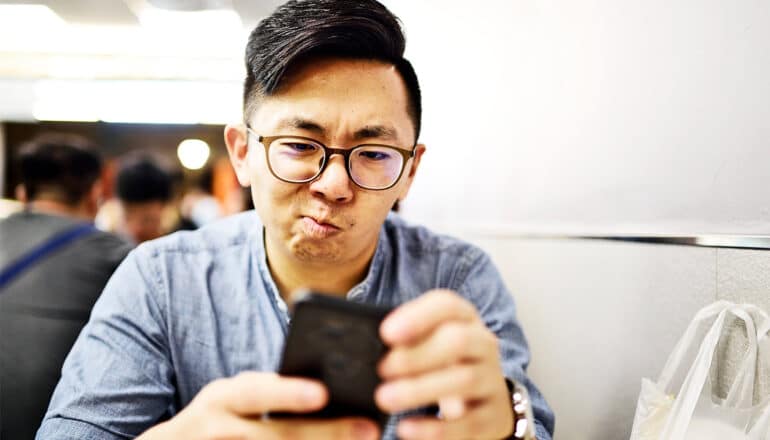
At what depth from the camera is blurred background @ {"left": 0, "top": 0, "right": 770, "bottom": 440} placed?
2.90 ft

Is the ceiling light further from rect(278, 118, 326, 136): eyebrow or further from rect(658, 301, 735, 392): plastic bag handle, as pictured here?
rect(658, 301, 735, 392): plastic bag handle

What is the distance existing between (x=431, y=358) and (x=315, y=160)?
1.85ft

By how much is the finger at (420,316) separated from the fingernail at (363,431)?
4.1 inches

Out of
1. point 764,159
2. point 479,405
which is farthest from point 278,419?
point 764,159

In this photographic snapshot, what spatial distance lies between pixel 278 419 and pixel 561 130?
1049 millimetres

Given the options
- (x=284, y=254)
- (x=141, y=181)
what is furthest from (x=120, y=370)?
(x=141, y=181)

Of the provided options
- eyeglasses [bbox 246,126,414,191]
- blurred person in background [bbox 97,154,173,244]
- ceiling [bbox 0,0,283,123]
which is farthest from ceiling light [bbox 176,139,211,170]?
eyeglasses [bbox 246,126,414,191]

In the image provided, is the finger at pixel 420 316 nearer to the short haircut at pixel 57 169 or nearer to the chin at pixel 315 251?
the chin at pixel 315 251

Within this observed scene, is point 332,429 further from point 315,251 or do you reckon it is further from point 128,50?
point 128,50

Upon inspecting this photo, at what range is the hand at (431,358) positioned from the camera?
1.79 feet

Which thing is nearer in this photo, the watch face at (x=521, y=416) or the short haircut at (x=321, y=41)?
the watch face at (x=521, y=416)

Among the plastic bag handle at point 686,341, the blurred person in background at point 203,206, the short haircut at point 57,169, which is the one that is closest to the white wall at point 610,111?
the plastic bag handle at point 686,341

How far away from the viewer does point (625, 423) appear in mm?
1098

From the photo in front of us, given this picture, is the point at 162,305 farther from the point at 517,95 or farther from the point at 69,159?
the point at 69,159
